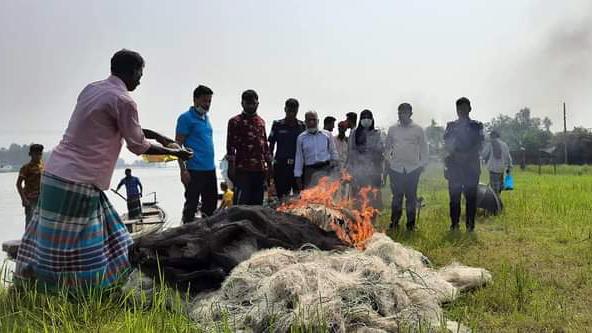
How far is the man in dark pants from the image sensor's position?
7051mm

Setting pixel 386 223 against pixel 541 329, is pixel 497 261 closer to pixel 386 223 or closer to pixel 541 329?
pixel 541 329

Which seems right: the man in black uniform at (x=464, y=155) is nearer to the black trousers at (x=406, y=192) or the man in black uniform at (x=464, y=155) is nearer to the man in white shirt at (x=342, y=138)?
the black trousers at (x=406, y=192)

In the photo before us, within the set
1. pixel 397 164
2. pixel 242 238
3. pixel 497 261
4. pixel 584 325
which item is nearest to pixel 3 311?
pixel 242 238

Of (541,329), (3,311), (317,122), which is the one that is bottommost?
(541,329)

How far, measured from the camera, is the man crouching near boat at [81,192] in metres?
4.00

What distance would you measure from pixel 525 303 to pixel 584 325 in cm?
57

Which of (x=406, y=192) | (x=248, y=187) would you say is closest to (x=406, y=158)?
(x=406, y=192)

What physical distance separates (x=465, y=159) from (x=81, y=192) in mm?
5860

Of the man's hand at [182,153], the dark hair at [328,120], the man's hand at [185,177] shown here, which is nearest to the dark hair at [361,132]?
the dark hair at [328,120]

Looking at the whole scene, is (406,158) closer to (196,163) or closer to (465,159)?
(465,159)

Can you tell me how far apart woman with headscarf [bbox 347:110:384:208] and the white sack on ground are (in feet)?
14.9

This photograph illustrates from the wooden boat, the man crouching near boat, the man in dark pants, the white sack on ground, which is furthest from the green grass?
the wooden boat

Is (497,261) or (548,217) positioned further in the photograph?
(548,217)

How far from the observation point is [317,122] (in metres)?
8.13
